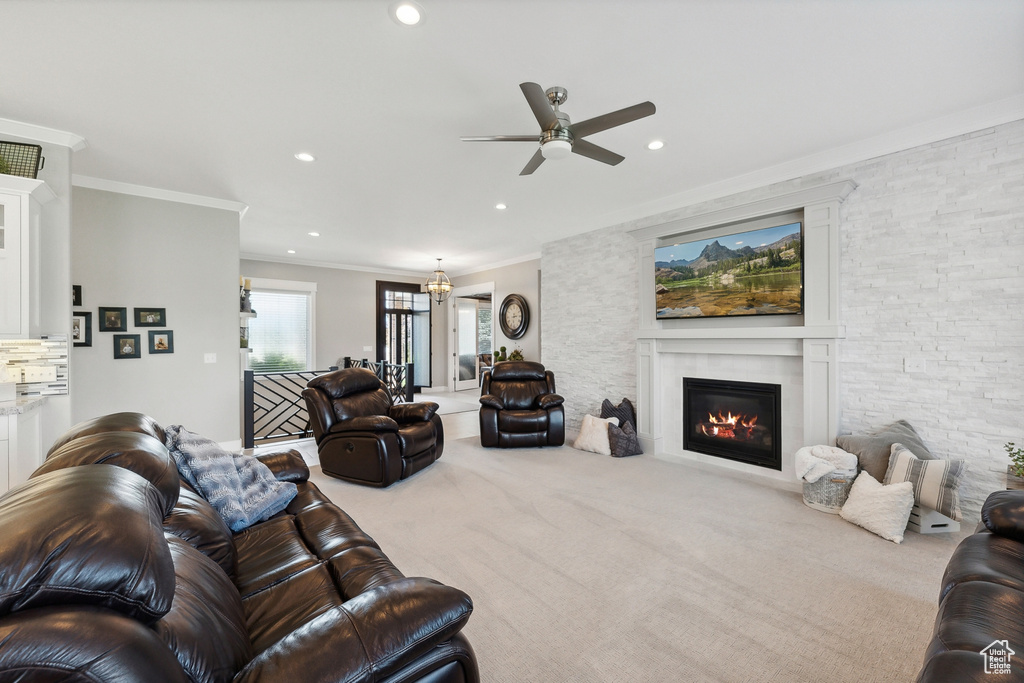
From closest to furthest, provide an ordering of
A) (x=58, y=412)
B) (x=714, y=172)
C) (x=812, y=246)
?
(x=58, y=412), (x=812, y=246), (x=714, y=172)

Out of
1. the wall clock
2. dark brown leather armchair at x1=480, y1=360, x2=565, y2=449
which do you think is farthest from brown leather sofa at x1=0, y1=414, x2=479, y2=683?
the wall clock

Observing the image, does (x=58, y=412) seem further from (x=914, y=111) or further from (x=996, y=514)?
(x=914, y=111)

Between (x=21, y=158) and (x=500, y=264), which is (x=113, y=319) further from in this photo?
(x=500, y=264)

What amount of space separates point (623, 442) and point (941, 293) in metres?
2.84

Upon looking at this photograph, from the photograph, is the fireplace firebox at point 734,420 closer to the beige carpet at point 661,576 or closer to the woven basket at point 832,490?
the beige carpet at point 661,576

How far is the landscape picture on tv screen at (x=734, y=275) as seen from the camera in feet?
12.3

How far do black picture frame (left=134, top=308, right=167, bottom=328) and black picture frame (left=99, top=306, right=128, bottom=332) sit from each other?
0.29 feet

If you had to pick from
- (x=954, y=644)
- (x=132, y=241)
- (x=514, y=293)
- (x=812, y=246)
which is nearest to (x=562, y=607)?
(x=954, y=644)

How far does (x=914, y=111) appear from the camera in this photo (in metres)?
2.86

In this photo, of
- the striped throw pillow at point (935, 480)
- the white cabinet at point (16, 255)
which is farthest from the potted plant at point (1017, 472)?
the white cabinet at point (16, 255)

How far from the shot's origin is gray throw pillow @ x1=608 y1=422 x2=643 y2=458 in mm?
4672

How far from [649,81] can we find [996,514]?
2578 mm

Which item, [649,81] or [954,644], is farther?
[649,81]

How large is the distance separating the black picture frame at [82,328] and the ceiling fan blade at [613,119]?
472 centimetres
